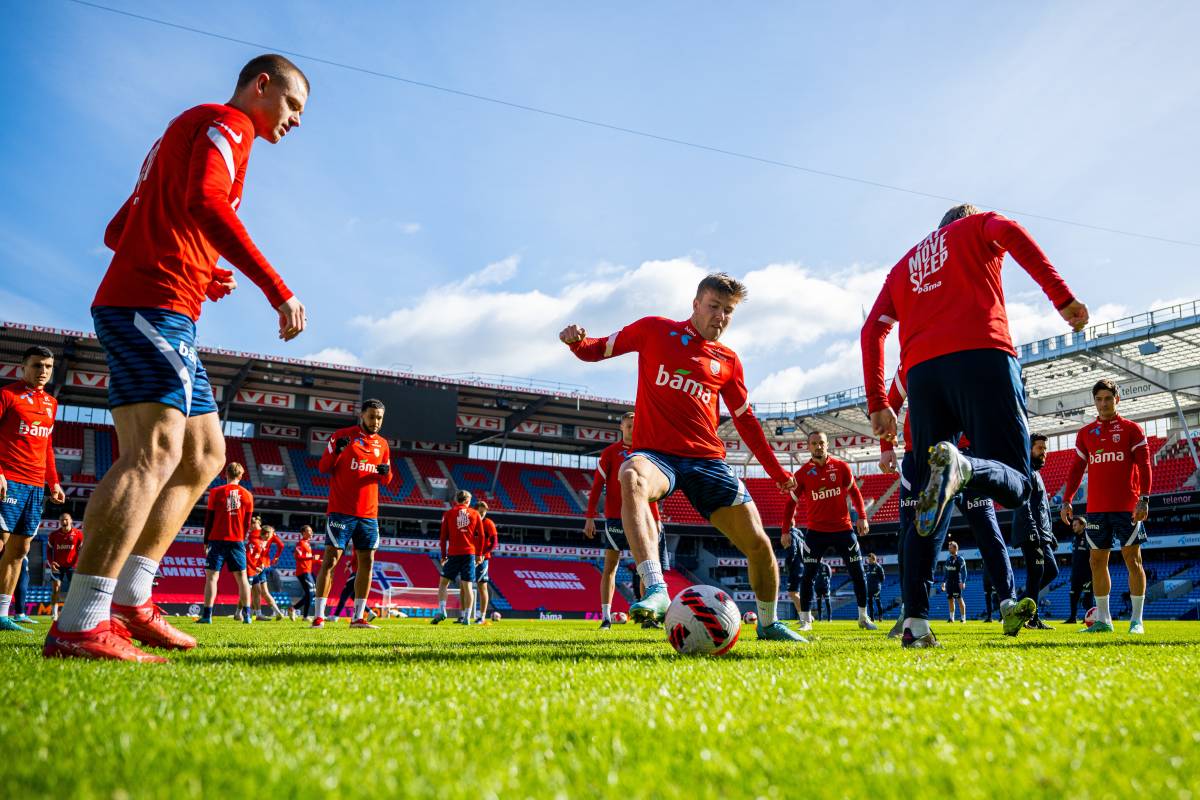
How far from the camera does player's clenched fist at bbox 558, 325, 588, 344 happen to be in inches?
207

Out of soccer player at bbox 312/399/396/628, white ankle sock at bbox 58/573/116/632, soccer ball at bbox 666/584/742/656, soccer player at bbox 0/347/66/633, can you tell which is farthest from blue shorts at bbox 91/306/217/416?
soccer player at bbox 312/399/396/628

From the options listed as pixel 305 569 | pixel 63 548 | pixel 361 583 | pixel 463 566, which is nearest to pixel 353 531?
pixel 361 583

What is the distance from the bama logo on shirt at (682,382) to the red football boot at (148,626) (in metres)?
3.09

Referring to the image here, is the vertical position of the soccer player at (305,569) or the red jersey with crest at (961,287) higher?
the red jersey with crest at (961,287)

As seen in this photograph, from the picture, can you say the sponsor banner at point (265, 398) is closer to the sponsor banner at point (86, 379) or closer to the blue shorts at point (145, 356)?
the sponsor banner at point (86, 379)

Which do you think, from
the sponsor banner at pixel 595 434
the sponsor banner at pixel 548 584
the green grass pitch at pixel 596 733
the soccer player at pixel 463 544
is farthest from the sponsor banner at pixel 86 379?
the green grass pitch at pixel 596 733

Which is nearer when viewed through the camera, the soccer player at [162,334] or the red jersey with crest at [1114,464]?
the soccer player at [162,334]

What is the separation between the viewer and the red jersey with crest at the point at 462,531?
526 inches

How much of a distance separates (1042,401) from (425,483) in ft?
97.3

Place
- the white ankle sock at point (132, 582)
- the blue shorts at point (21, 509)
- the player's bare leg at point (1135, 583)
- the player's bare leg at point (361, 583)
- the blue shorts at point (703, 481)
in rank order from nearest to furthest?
the white ankle sock at point (132, 582)
the blue shorts at point (703, 481)
the blue shorts at point (21, 509)
the player's bare leg at point (1135, 583)
the player's bare leg at point (361, 583)

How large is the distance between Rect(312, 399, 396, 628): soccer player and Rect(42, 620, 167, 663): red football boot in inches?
241

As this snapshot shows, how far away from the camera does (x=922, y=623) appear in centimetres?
463

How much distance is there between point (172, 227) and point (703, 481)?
3211 mm

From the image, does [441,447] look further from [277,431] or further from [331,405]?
[277,431]
